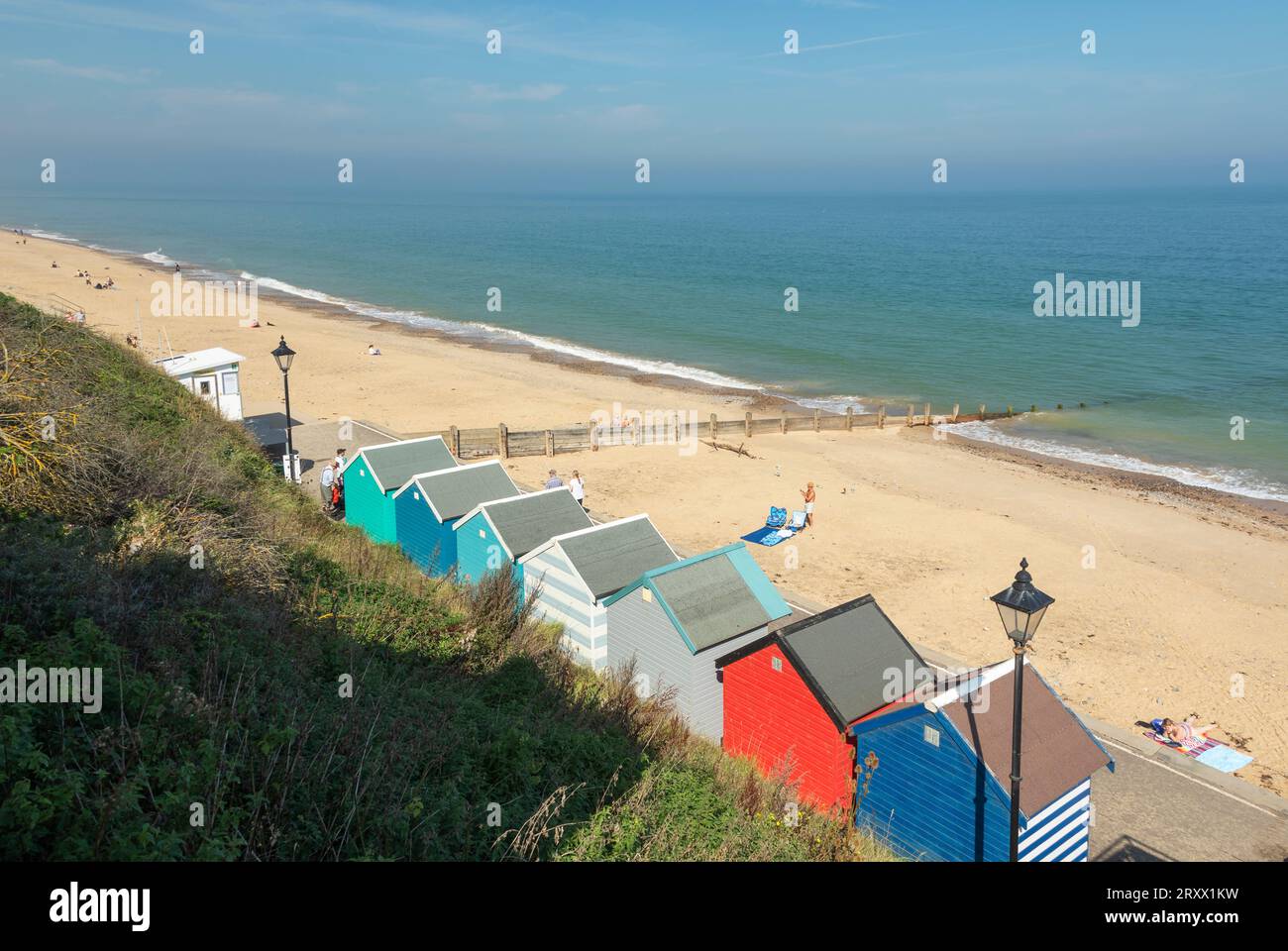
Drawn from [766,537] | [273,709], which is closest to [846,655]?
[273,709]

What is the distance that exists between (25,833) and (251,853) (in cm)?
106

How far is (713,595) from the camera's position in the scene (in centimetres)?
1098

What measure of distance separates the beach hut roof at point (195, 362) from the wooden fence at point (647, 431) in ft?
20.5

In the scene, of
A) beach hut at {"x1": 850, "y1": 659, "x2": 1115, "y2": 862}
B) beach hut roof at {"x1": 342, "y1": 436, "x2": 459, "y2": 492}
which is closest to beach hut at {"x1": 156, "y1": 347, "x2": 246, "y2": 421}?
beach hut roof at {"x1": 342, "y1": 436, "x2": 459, "y2": 492}

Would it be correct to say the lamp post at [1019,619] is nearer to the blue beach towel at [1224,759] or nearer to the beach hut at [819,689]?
the beach hut at [819,689]

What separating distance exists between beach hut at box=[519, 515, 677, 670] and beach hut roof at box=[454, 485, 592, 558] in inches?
19.4

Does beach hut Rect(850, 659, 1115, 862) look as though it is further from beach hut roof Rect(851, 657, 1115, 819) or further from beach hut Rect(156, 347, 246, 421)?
beach hut Rect(156, 347, 246, 421)

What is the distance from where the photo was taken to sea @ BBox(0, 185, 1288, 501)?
120 ft

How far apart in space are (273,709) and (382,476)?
10045mm

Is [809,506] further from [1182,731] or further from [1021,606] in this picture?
[1021,606]

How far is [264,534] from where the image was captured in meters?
10.8

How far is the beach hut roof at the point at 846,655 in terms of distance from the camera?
9039 mm
